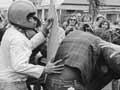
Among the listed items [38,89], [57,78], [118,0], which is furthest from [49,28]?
[118,0]

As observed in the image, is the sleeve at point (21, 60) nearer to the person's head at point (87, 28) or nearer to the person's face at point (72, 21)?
the person's head at point (87, 28)

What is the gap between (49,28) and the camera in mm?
4238

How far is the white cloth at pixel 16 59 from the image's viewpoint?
389 cm

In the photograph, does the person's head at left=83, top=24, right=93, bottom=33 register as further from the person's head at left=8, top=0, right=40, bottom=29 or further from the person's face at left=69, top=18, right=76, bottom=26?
the person's head at left=8, top=0, right=40, bottom=29

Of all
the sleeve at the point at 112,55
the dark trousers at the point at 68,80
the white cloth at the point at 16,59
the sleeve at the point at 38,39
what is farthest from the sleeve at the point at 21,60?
the sleeve at the point at 112,55

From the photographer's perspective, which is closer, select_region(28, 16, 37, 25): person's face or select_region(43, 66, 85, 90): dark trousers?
select_region(43, 66, 85, 90): dark trousers

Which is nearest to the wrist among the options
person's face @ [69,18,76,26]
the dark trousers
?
the dark trousers

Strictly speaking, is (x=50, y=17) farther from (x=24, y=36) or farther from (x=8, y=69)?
(x=8, y=69)

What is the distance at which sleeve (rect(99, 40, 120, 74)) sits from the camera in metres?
3.69

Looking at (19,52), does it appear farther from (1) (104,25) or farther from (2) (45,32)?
(1) (104,25)

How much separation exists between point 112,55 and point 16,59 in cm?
100

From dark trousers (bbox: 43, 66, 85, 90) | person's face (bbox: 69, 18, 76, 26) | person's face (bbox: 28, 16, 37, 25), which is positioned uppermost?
person's face (bbox: 28, 16, 37, 25)

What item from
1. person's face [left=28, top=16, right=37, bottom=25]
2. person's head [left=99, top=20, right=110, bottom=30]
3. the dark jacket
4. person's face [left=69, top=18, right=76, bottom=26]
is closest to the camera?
the dark jacket

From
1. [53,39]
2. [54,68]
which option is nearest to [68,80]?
[54,68]
